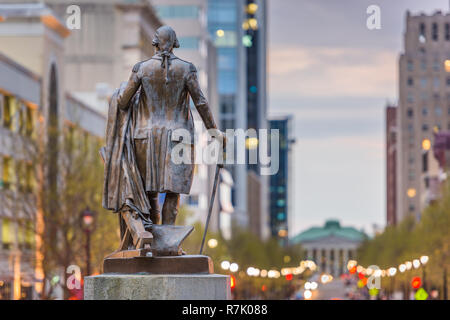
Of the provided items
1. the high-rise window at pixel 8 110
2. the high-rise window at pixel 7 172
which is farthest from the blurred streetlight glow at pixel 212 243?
the high-rise window at pixel 8 110

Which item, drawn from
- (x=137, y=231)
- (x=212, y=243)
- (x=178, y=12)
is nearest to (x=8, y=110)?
(x=212, y=243)

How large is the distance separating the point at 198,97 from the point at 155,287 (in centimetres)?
295

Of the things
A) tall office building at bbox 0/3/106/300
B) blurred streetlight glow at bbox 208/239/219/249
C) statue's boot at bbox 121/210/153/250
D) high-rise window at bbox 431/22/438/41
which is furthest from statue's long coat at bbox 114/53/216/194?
high-rise window at bbox 431/22/438/41

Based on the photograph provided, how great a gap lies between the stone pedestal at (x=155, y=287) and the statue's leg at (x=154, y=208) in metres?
1.47

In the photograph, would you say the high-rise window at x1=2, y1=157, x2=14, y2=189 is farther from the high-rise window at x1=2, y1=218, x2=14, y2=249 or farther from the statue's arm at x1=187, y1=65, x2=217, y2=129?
the statue's arm at x1=187, y1=65, x2=217, y2=129

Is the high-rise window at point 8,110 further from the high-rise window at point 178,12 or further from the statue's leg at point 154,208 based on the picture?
the high-rise window at point 178,12

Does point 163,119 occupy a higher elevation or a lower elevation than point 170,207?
higher

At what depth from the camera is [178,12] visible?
139625mm

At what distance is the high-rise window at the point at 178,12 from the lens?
139125 millimetres

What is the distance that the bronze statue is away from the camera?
15.5 meters

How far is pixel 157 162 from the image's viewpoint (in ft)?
51.3

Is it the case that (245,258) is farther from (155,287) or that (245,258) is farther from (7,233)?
(155,287)

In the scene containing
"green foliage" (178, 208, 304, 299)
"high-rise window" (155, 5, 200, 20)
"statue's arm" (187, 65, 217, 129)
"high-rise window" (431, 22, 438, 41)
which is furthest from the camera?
"high-rise window" (431, 22, 438, 41)
